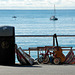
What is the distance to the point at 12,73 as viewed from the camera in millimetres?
8867

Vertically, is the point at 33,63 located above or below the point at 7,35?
below

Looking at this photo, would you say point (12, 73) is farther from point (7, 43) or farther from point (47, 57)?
point (47, 57)

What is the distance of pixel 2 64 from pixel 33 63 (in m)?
1.23

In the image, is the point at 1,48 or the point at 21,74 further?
the point at 1,48

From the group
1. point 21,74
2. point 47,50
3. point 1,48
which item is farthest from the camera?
point 47,50

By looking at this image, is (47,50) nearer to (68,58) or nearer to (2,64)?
(68,58)

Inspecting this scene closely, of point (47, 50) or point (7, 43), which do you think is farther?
point (47, 50)

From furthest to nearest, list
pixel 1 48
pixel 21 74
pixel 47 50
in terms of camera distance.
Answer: pixel 47 50
pixel 1 48
pixel 21 74

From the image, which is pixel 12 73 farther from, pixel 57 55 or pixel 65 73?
pixel 57 55

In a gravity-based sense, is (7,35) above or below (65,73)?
above

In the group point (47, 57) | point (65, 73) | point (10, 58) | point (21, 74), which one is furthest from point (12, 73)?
point (47, 57)

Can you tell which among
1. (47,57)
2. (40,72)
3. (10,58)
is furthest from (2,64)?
(40,72)

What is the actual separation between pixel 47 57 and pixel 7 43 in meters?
1.78

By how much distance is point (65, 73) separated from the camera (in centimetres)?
884
